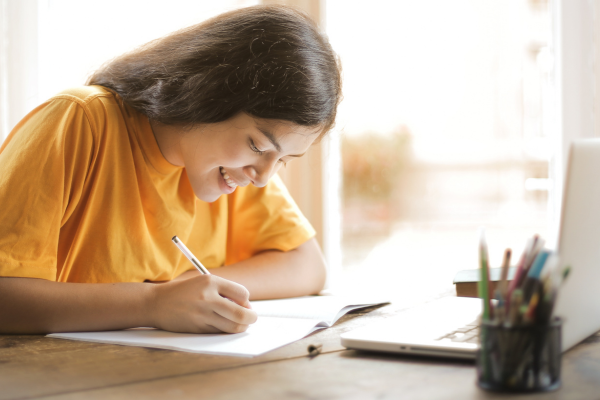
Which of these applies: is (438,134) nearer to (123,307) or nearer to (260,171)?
(260,171)

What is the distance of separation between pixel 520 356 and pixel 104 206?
807 millimetres

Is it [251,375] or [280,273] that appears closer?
[251,375]

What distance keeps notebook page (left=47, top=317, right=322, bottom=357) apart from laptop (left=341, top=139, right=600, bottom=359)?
115mm

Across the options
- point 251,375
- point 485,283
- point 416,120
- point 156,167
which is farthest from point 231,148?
point 416,120

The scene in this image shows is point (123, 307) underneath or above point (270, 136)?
underneath

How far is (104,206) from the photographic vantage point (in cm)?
108

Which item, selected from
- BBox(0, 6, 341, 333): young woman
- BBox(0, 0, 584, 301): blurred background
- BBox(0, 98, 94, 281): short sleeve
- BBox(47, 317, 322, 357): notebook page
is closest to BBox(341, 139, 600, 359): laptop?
BBox(47, 317, 322, 357): notebook page

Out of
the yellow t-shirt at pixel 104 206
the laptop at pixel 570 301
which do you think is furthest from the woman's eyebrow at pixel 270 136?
the laptop at pixel 570 301

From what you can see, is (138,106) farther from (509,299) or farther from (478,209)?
(478,209)

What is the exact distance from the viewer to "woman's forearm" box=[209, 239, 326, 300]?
3.96 feet

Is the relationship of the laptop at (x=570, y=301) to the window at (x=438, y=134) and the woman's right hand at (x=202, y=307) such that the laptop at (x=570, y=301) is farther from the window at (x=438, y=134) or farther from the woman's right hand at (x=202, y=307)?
the window at (x=438, y=134)

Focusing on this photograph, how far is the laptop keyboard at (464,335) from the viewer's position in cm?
71

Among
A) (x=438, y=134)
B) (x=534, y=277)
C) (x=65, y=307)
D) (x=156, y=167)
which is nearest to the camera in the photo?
(x=534, y=277)

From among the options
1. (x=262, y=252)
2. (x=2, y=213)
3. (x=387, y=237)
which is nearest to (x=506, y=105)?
(x=387, y=237)
